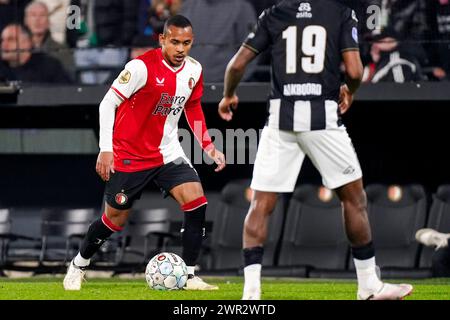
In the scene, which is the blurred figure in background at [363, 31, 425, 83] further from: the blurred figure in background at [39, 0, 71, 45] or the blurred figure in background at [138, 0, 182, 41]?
the blurred figure in background at [39, 0, 71, 45]

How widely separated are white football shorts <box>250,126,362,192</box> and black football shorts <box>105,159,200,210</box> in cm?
233

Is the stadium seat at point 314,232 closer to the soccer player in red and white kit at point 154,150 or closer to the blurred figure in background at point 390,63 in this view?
the blurred figure in background at point 390,63

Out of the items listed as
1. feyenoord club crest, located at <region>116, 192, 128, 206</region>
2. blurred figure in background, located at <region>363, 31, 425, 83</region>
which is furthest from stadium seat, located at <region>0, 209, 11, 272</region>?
feyenoord club crest, located at <region>116, 192, 128, 206</region>

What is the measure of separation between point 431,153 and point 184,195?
8258mm

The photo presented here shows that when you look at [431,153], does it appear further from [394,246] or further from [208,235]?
[208,235]

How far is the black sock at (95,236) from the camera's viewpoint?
10.5m

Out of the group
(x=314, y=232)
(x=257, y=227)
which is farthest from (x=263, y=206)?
(x=314, y=232)

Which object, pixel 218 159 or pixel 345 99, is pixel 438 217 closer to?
pixel 218 159

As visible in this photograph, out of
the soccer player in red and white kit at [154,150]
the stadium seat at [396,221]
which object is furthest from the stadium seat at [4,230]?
the soccer player in red and white kit at [154,150]

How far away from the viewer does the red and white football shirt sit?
10.5 metres

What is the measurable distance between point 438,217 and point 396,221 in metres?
0.59

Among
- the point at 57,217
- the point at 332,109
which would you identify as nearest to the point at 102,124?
the point at 332,109

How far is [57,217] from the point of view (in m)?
17.5
